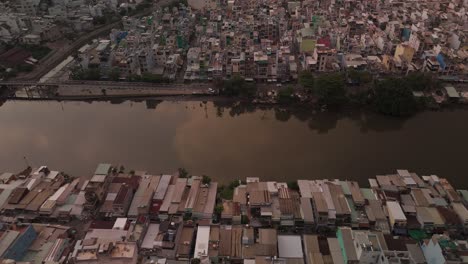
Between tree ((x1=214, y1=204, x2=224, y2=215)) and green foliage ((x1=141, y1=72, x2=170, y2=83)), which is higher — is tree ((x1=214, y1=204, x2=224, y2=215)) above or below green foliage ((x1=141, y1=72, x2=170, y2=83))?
below

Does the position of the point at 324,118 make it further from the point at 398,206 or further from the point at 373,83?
the point at 398,206

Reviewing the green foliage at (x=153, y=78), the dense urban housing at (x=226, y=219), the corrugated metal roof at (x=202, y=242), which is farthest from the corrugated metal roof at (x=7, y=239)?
the green foliage at (x=153, y=78)

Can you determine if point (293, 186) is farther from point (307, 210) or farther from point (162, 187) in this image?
point (162, 187)

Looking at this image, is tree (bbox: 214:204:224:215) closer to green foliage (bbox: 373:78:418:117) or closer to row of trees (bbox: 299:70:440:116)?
row of trees (bbox: 299:70:440:116)

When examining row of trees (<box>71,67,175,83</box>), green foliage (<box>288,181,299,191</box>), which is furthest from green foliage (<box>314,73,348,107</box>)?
row of trees (<box>71,67,175,83</box>)

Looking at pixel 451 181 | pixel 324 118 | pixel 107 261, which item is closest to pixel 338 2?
pixel 324 118

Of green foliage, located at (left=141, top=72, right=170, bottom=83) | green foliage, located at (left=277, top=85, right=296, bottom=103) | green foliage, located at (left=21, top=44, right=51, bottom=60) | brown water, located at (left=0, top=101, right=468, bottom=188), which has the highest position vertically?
green foliage, located at (left=21, top=44, right=51, bottom=60)

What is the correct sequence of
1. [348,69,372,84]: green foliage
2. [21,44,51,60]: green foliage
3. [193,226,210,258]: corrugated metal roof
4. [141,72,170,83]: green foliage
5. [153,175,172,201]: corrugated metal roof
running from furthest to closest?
[21,44,51,60]: green foliage
[141,72,170,83]: green foliage
[348,69,372,84]: green foliage
[153,175,172,201]: corrugated metal roof
[193,226,210,258]: corrugated metal roof

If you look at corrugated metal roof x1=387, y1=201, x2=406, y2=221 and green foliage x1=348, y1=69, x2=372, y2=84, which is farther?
green foliage x1=348, y1=69, x2=372, y2=84
